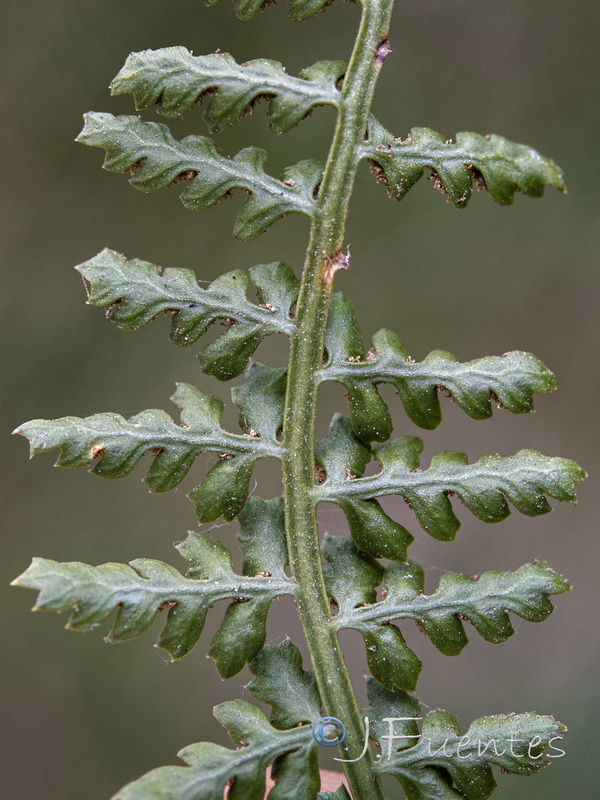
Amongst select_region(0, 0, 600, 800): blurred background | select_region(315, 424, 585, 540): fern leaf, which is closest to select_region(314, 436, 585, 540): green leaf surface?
select_region(315, 424, 585, 540): fern leaf

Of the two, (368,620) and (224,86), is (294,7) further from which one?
(368,620)

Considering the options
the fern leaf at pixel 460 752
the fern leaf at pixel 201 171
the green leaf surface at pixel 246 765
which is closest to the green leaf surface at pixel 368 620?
the fern leaf at pixel 460 752

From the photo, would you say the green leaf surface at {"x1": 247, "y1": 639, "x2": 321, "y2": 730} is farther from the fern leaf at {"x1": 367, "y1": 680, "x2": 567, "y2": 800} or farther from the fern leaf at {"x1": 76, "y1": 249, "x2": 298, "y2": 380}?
the fern leaf at {"x1": 76, "y1": 249, "x2": 298, "y2": 380}

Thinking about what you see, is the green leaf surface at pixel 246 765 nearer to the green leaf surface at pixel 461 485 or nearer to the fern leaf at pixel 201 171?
the green leaf surface at pixel 461 485

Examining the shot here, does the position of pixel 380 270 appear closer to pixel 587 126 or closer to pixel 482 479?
pixel 587 126

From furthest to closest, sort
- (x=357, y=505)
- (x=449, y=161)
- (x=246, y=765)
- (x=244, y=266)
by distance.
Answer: (x=244, y=266) < (x=357, y=505) < (x=449, y=161) < (x=246, y=765)

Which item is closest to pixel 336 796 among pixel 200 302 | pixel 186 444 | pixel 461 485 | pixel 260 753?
pixel 260 753
